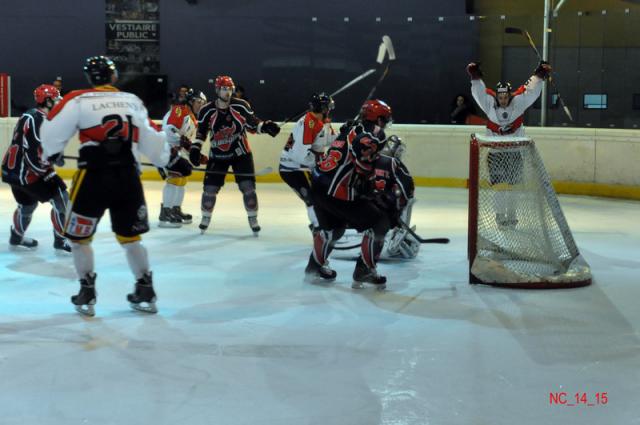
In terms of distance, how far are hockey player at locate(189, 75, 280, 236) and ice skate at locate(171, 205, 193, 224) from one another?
60 cm

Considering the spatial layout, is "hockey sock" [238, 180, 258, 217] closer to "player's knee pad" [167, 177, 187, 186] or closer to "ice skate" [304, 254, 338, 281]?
"player's knee pad" [167, 177, 187, 186]

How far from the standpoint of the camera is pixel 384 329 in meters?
5.07

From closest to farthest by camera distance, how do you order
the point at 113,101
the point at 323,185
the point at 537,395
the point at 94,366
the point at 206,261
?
the point at 537,395, the point at 94,366, the point at 113,101, the point at 323,185, the point at 206,261

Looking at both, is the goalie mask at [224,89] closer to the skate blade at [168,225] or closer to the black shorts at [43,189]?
the skate blade at [168,225]

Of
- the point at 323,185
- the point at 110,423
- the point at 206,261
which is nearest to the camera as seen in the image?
the point at 110,423

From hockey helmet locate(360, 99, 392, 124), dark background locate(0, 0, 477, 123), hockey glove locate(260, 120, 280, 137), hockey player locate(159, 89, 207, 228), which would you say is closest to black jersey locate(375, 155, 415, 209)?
hockey helmet locate(360, 99, 392, 124)

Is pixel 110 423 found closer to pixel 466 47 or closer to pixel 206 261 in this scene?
pixel 206 261

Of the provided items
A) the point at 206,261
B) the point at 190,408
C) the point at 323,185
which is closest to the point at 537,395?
the point at 190,408

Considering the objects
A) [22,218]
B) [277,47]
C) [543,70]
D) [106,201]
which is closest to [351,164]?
[106,201]

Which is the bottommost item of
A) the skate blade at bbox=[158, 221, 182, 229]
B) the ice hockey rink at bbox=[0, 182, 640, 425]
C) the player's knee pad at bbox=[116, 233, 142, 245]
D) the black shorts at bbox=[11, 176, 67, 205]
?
the ice hockey rink at bbox=[0, 182, 640, 425]

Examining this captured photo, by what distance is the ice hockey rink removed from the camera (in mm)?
3803

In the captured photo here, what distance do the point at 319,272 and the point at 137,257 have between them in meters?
1.38

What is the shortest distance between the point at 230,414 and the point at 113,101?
1.98 metres

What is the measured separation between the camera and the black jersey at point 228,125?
8.12 meters
